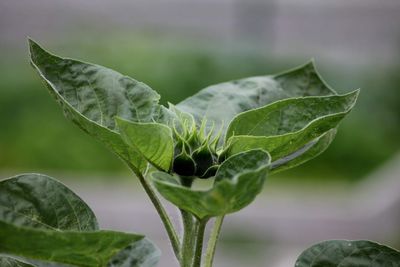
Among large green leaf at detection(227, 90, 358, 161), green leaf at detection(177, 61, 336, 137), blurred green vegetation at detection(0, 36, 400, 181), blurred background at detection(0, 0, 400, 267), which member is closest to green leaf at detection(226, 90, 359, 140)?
large green leaf at detection(227, 90, 358, 161)

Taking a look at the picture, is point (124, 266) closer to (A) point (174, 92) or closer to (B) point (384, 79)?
(A) point (174, 92)

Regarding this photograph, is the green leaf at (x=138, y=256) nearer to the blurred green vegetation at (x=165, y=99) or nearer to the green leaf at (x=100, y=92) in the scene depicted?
the green leaf at (x=100, y=92)

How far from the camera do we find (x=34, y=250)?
1.62ft

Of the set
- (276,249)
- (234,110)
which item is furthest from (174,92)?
(234,110)

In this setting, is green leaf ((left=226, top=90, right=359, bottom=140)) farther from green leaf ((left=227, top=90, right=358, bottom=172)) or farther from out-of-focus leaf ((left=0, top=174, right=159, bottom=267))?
out-of-focus leaf ((left=0, top=174, right=159, bottom=267))

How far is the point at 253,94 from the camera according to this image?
0.72 meters

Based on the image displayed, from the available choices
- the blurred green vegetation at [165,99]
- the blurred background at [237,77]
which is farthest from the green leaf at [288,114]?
the blurred green vegetation at [165,99]

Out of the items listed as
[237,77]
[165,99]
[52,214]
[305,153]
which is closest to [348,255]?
[305,153]

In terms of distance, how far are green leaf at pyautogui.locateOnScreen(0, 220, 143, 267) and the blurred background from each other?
2.47m

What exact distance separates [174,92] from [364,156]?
1.01 m

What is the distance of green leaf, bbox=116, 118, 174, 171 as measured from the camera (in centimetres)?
52

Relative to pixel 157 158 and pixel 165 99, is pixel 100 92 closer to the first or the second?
pixel 157 158

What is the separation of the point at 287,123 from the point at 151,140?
0.12 meters

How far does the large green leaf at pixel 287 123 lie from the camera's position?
22.1 inches
